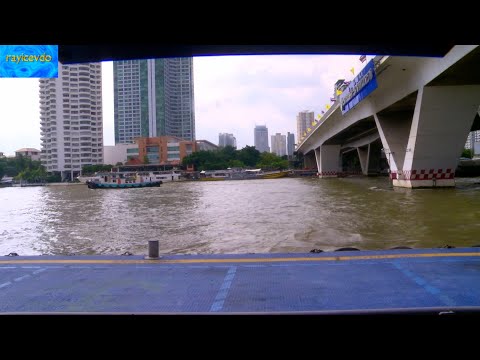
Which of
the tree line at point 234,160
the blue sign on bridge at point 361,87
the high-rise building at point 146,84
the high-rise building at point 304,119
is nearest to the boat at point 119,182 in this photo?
the tree line at point 234,160

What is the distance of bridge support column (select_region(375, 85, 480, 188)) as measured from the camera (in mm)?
20656

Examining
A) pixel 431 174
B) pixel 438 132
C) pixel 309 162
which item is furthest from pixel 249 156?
pixel 438 132

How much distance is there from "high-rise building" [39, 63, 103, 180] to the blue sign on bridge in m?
14.8

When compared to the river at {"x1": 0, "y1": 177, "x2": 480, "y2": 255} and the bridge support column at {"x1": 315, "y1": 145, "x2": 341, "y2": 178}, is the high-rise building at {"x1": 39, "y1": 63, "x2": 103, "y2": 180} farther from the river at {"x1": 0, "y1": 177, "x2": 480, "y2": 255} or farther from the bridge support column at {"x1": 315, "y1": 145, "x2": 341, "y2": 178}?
the bridge support column at {"x1": 315, "y1": 145, "x2": 341, "y2": 178}

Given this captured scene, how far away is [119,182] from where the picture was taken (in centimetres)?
4681

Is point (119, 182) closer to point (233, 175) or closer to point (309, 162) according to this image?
point (233, 175)

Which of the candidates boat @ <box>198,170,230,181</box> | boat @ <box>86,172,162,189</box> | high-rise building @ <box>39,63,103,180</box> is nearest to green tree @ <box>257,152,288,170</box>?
boat @ <box>198,170,230,181</box>

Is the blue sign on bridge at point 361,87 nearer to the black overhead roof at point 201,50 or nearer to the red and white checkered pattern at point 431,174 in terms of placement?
the red and white checkered pattern at point 431,174

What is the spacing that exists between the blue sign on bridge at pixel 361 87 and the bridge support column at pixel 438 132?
258 centimetres

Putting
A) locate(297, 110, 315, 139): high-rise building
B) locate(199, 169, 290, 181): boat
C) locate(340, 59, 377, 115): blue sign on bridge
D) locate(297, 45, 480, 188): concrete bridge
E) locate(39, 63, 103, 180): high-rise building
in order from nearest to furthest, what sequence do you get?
locate(39, 63, 103, 180): high-rise building < locate(297, 45, 480, 188): concrete bridge < locate(340, 59, 377, 115): blue sign on bridge < locate(199, 169, 290, 181): boat < locate(297, 110, 315, 139): high-rise building

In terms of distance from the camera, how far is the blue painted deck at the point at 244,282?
3.17m
